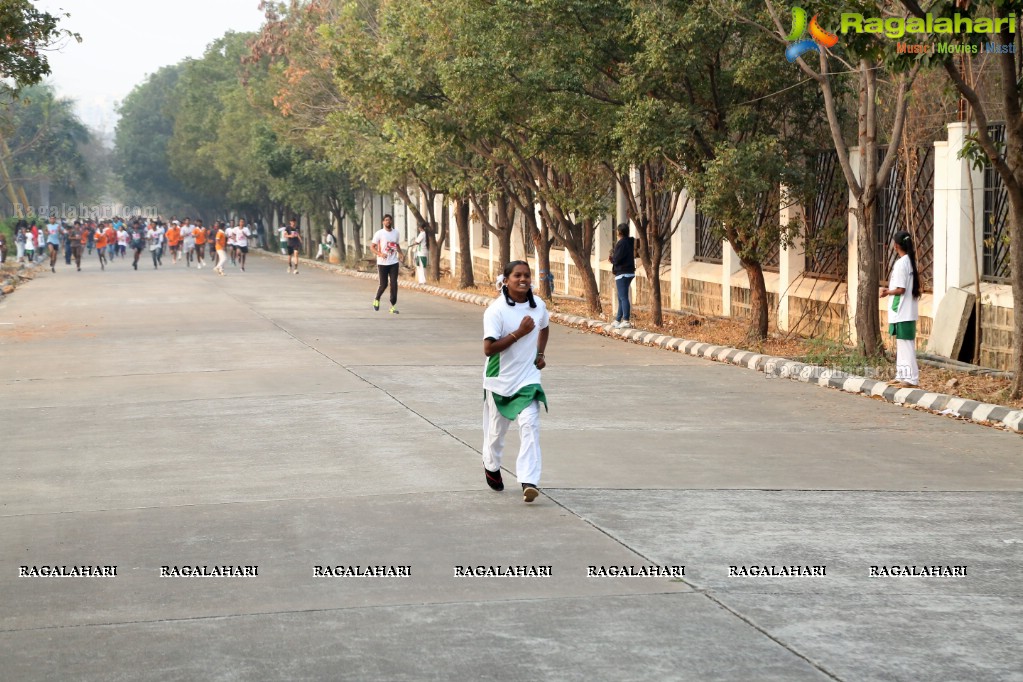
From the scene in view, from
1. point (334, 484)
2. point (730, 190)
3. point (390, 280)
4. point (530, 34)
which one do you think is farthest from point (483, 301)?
point (334, 484)

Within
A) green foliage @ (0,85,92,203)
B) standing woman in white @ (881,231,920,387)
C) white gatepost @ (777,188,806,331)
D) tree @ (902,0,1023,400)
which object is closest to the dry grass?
standing woman in white @ (881,231,920,387)

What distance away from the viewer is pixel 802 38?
58.4ft

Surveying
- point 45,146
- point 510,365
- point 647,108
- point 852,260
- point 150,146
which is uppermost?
point 150,146

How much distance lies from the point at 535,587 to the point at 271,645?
1.47 metres

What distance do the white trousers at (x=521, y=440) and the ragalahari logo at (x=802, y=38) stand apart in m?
8.14

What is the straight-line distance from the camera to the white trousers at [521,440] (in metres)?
9.07

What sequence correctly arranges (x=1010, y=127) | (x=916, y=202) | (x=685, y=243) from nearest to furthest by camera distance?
(x=1010, y=127) → (x=916, y=202) → (x=685, y=243)

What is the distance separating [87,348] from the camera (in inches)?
806

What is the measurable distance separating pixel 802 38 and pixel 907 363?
4.84 m

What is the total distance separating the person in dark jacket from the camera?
22.9 m

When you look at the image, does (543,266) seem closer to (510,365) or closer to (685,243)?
(685,243)

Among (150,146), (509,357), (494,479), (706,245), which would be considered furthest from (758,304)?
(150,146)

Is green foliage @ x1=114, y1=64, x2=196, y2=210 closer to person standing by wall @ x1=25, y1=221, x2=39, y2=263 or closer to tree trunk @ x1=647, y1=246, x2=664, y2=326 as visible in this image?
person standing by wall @ x1=25, y1=221, x2=39, y2=263

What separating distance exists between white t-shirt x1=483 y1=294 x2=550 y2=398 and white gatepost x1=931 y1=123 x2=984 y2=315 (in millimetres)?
9067
